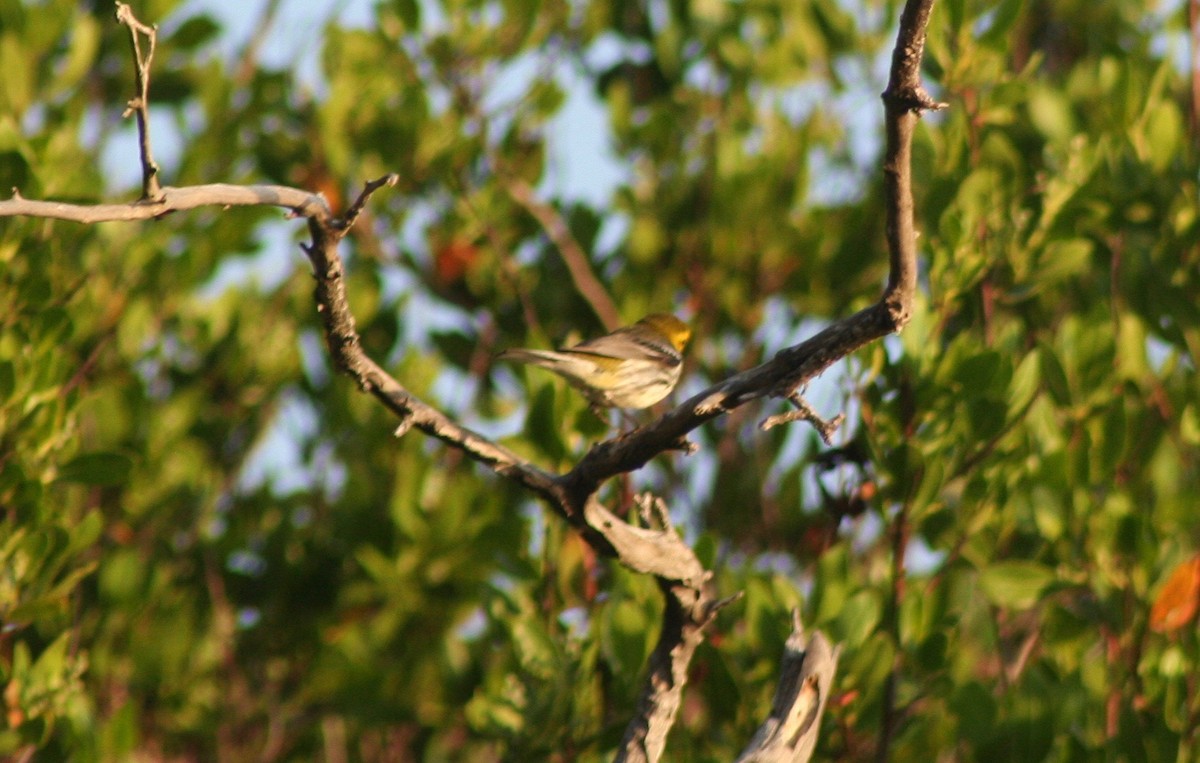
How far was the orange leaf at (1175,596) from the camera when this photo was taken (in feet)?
16.8

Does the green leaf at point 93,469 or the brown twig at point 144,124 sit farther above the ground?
the brown twig at point 144,124

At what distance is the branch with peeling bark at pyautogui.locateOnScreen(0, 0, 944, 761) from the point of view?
3.01m

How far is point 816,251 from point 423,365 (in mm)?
1828

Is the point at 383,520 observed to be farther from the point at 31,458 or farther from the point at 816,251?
the point at 816,251

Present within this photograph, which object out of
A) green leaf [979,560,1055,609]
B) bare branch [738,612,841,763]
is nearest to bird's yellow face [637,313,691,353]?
green leaf [979,560,1055,609]

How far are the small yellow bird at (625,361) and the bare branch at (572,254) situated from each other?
1.39 ft

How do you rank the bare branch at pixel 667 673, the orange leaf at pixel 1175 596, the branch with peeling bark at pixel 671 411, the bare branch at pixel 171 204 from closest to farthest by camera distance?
the bare branch at pixel 171 204, the branch with peeling bark at pixel 671 411, the bare branch at pixel 667 673, the orange leaf at pixel 1175 596

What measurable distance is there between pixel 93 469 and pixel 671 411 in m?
2.21

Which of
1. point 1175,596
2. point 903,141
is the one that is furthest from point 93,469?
point 1175,596

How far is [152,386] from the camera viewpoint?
6.65 m

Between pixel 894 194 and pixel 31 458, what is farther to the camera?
pixel 31 458

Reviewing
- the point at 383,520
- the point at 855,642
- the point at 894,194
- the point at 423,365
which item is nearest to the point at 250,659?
the point at 383,520

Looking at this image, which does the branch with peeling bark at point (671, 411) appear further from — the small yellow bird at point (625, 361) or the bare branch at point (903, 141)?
the small yellow bird at point (625, 361)

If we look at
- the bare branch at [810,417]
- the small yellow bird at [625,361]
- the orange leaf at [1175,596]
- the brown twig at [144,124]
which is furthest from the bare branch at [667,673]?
the brown twig at [144,124]
